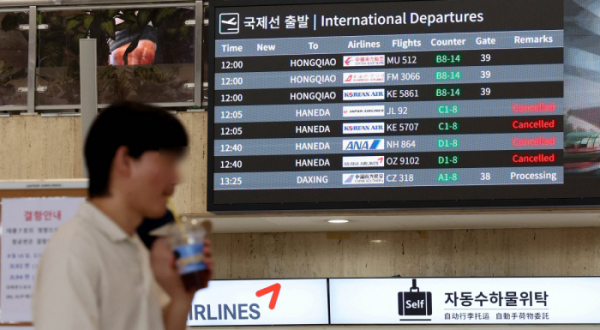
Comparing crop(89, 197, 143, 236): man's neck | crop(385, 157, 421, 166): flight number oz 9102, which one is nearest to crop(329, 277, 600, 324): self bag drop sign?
crop(385, 157, 421, 166): flight number oz 9102

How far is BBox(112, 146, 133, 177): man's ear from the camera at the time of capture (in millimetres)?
1318

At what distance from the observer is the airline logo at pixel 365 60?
385cm

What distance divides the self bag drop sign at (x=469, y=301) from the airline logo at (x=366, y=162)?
4.48 ft

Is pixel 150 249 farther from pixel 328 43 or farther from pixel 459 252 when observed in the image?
pixel 459 252

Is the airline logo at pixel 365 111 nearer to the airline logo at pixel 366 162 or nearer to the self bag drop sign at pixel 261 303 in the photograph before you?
the airline logo at pixel 366 162

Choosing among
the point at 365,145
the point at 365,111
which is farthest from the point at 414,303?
the point at 365,111

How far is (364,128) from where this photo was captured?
3803 millimetres

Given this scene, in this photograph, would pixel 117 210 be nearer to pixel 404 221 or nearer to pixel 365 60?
pixel 365 60

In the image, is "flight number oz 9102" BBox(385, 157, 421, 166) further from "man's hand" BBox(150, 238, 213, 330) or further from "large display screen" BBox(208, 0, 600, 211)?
"man's hand" BBox(150, 238, 213, 330)

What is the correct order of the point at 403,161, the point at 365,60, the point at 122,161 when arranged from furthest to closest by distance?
the point at 365,60 < the point at 403,161 < the point at 122,161

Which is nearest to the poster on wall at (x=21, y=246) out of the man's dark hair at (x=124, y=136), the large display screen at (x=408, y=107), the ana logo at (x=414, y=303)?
the large display screen at (x=408, y=107)

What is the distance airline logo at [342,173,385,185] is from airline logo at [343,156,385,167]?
0.05 metres

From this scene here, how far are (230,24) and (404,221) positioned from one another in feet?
5.47

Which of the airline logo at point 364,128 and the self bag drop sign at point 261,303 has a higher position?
the airline logo at point 364,128
